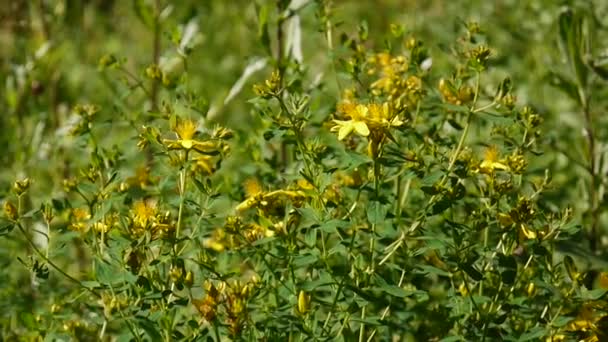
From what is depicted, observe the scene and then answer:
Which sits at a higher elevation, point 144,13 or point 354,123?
point 144,13

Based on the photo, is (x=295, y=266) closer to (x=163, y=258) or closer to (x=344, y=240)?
(x=344, y=240)

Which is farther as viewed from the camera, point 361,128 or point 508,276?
point 508,276

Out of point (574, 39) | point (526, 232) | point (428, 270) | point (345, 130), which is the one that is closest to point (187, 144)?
point (345, 130)

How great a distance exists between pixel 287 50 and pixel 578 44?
720 millimetres

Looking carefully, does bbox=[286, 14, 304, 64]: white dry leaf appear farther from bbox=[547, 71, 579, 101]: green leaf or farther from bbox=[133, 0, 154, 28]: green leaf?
bbox=[547, 71, 579, 101]: green leaf

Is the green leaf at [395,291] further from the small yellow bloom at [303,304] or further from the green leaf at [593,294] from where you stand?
the green leaf at [593,294]

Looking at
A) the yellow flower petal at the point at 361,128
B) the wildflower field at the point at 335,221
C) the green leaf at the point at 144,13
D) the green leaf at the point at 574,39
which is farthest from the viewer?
the green leaf at the point at 144,13

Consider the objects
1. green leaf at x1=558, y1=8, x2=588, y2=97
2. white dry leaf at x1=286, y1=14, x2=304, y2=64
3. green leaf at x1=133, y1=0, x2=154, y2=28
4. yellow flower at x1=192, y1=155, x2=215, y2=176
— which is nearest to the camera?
yellow flower at x1=192, y1=155, x2=215, y2=176

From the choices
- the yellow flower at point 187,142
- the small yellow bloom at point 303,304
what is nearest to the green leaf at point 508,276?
the small yellow bloom at point 303,304

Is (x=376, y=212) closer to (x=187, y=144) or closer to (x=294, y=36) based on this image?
(x=187, y=144)

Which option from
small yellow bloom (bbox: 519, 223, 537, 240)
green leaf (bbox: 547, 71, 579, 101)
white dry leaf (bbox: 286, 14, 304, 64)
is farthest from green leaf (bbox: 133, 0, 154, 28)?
small yellow bloom (bbox: 519, 223, 537, 240)

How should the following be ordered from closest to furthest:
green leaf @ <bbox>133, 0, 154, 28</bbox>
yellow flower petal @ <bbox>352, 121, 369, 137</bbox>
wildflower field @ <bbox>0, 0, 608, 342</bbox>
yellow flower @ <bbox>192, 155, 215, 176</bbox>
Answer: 1. yellow flower petal @ <bbox>352, 121, 369, 137</bbox>
2. wildflower field @ <bbox>0, 0, 608, 342</bbox>
3. yellow flower @ <bbox>192, 155, 215, 176</bbox>
4. green leaf @ <bbox>133, 0, 154, 28</bbox>

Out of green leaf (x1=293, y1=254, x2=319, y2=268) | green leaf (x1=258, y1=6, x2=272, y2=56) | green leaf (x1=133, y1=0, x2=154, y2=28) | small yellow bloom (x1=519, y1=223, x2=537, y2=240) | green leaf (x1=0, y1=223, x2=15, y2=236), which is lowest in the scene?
small yellow bloom (x1=519, y1=223, x2=537, y2=240)

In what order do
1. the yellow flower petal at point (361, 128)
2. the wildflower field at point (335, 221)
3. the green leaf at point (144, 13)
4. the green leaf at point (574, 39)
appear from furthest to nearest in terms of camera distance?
the green leaf at point (144, 13) → the green leaf at point (574, 39) → the wildflower field at point (335, 221) → the yellow flower petal at point (361, 128)
